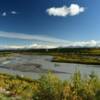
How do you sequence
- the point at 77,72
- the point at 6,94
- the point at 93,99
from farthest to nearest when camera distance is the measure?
the point at 6,94
the point at 77,72
the point at 93,99

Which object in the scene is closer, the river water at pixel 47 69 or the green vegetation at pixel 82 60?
the river water at pixel 47 69

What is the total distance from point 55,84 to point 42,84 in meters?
0.38

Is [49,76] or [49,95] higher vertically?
[49,76]

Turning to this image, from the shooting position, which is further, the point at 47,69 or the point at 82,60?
the point at 82,60

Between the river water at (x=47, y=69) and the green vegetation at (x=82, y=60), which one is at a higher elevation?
the green vegetation at (x=82, y=60)

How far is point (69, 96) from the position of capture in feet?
23.6

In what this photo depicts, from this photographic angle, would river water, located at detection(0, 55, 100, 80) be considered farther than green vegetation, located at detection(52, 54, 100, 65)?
No

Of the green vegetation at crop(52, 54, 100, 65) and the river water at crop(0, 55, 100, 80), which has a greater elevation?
the green vegetation at crop(52, 54, 100, 65)

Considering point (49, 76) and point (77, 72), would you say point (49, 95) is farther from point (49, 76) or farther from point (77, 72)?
point (77, 72)

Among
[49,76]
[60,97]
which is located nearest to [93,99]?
[60,97]

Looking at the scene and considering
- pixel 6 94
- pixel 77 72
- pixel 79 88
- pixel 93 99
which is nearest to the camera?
pixel 93 99

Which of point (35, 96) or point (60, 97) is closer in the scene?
point (60, 97)

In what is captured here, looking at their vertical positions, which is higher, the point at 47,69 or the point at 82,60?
the point at 82,60

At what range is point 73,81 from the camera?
8016mm
